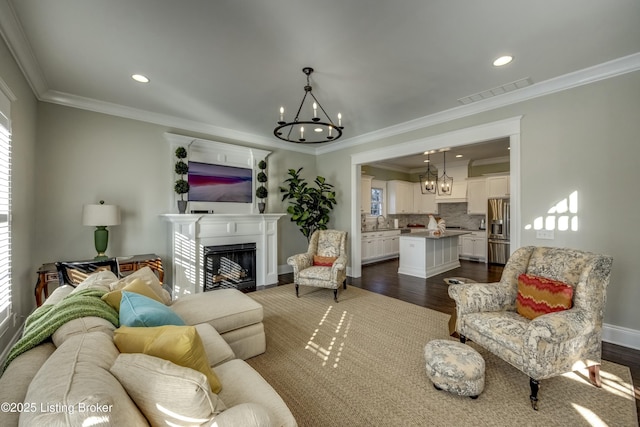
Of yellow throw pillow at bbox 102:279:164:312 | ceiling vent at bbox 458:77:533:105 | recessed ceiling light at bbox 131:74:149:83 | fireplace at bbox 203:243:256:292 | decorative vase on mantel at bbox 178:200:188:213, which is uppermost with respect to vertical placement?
recessed ceiling light at bbox 131:74:149:83

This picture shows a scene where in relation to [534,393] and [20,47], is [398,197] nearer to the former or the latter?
[534,393]

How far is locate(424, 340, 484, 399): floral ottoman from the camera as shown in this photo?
6.36ft

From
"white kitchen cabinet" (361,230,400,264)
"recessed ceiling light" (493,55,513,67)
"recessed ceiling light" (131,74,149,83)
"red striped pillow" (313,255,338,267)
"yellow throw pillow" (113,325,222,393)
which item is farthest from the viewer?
"white kitchen cabinet" (361,230,400,264)

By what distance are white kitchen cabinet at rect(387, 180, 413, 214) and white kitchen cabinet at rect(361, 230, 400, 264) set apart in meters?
0.80

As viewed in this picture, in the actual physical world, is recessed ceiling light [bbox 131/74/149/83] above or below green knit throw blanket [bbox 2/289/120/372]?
above

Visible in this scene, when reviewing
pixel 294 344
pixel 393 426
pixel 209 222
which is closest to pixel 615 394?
pixel 393 426

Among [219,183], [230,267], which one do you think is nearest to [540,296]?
[230,267]

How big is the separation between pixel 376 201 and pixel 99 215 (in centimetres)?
688

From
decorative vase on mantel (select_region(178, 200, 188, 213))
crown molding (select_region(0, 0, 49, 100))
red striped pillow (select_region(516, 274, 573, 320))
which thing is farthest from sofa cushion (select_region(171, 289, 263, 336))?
crown molding (select_region(0, 0, 49, 100))

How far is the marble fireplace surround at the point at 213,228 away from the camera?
4.21 m

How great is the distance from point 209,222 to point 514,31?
14.7 ft

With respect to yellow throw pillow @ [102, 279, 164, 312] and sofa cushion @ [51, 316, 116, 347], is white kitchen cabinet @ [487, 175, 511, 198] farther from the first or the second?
sofa cushion @ [51, 316, 116, 347]

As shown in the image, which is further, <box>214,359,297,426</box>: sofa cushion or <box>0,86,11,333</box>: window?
<box>0,86,11,333</box>: window

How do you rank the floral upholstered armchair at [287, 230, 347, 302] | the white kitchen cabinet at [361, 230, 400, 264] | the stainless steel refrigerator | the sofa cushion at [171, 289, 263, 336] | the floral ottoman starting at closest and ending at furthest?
the floral ottoman < the sofa cushion at [171, 289, 263, 336] < the floral upholstered armchair at [287, 230, 347, 302] < the stainless steel refrigerator < the white kitchen cabinet at [361, 230, 400, 264]
